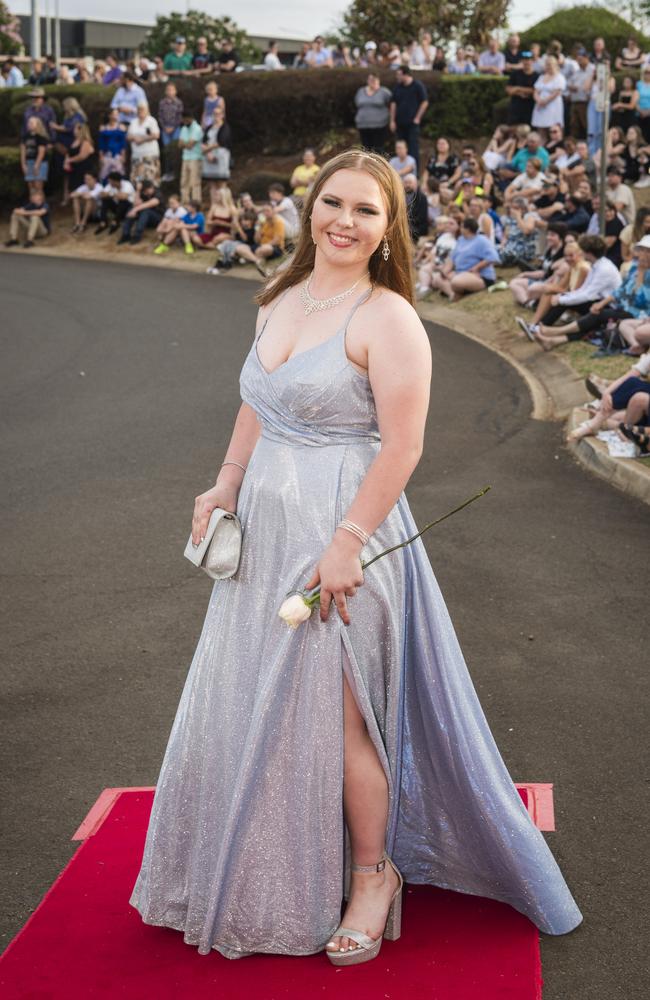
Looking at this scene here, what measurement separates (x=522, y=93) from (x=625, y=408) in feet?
49.2

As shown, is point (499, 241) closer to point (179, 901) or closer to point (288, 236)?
point (288, 236)

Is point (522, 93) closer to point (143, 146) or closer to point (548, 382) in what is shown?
point (143, 146)

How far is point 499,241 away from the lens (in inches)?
725

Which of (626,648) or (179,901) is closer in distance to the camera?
(179,901)

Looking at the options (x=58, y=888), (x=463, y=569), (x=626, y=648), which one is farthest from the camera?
(x=463, y=569)

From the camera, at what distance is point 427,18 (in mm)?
36562

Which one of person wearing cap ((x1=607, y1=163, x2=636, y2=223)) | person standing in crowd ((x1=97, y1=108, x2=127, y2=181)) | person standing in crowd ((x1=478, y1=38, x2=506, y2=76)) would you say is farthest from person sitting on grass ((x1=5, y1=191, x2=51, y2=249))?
person wearing cap ((x1=607, y1=163, x2=636, y2=223))

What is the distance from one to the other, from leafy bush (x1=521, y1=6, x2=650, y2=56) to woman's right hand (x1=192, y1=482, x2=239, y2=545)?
27.9 meters

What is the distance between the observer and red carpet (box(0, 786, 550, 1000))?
3.42 metres

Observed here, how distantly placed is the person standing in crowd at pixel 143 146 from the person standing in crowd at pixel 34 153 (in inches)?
82.1

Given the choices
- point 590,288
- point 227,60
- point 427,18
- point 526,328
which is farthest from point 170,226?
point 427,18

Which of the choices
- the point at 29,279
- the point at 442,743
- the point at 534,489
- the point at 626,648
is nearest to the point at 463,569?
the point at 626,648

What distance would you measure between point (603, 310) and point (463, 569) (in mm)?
6896

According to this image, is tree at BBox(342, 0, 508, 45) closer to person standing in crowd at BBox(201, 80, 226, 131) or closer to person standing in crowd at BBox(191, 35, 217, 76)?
person standing in crowd at BBox(191, 35, 217, 76)
